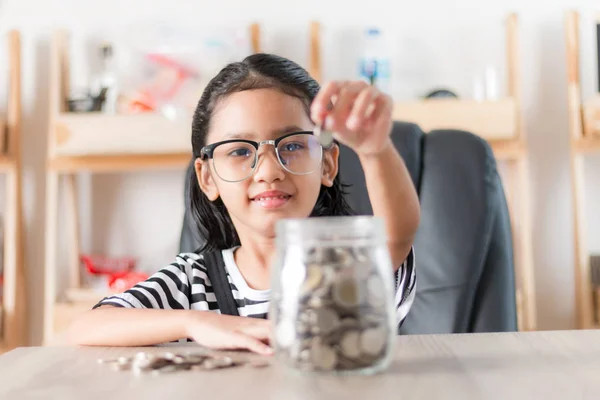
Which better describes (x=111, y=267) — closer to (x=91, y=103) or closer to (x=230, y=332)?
(x=91, y=103)

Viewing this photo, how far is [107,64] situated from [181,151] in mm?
464

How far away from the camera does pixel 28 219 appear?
2814 mm

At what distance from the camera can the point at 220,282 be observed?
1189mm

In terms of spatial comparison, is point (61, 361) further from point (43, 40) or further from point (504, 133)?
point (43, 40)

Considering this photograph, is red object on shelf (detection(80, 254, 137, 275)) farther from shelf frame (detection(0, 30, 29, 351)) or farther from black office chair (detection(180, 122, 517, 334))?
black office chair (detection(180, 122, 517, 334))

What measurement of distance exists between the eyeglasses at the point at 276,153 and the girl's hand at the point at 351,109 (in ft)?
1.07

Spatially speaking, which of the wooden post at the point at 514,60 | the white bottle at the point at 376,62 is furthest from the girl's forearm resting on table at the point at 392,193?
the wooden post at the point at 514,60

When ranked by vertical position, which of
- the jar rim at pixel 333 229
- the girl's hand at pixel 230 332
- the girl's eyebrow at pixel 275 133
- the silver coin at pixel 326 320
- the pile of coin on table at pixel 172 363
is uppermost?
the girl's eyebrow at pixel 275 133

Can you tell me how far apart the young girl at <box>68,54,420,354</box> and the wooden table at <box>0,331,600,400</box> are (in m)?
0.12

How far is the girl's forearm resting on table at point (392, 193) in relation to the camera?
0.83 m

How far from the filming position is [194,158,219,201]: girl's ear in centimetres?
125

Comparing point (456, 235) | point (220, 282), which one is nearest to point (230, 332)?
point (220, 282)

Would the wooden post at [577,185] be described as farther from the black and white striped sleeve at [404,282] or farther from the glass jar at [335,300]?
the glass jar at [335,300]

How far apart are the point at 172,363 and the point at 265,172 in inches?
18.5
